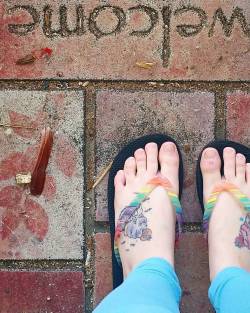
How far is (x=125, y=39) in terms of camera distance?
1.66m

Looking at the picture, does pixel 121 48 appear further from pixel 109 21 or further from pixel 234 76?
pixel 234 76

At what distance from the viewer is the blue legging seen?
4.54 feet

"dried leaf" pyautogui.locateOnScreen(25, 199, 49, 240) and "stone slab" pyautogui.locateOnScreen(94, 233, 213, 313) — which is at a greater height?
"dried leaf" pyautogui.locateOnScreen(25, 199, 49, 240)

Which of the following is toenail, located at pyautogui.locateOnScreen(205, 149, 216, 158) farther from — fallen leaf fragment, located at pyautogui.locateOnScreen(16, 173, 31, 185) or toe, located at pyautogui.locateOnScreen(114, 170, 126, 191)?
fallen leaf fragment, located at pyautogui.locateOnScreen(16, 173, 31, 185)

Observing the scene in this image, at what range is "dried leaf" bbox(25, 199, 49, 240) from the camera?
167 cm

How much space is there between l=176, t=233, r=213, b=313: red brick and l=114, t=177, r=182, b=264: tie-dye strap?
0.18ft

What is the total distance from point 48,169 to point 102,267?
280 mm

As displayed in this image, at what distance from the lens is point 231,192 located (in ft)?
5.47

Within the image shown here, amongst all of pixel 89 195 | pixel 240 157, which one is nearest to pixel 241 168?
pixel 240 157

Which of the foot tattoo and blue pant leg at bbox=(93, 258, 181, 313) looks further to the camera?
the foot tattoo

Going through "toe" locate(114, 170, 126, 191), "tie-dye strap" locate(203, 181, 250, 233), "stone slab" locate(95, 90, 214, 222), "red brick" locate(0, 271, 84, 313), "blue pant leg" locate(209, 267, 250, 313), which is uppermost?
"stone slab" locate(95, 90, 214, 222)

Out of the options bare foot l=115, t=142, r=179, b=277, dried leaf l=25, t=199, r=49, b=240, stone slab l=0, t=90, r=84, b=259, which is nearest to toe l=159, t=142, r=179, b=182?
bare foot l=115, t=142, r=179, b=277

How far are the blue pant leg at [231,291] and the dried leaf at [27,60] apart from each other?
689 mm

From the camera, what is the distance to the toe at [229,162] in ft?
5.44
